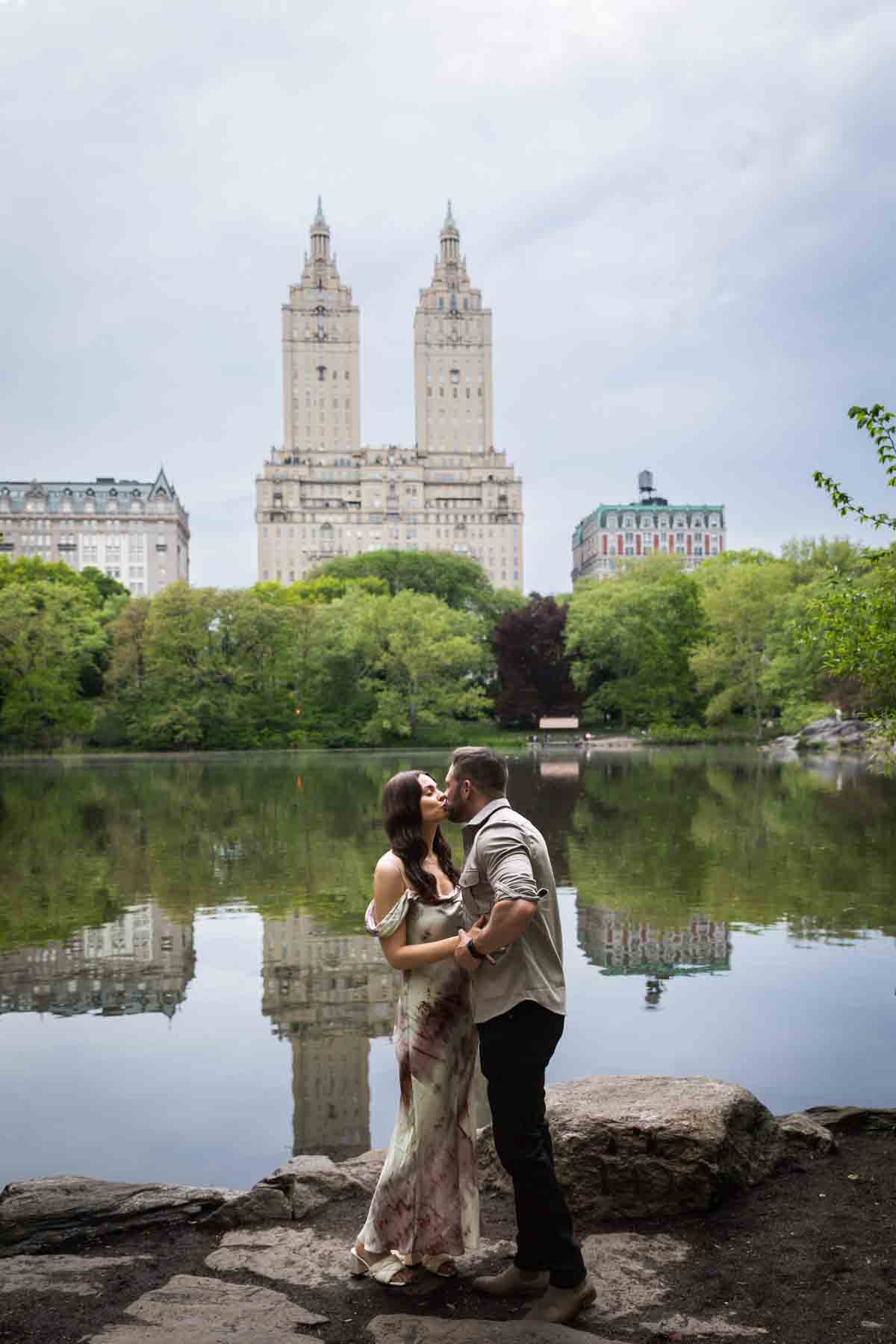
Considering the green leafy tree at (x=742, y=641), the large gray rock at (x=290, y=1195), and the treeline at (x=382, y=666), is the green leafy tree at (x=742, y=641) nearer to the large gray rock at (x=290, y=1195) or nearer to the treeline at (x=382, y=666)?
the treeline at (x=382, y=666)

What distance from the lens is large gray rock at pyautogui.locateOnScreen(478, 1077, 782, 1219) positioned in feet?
15.3

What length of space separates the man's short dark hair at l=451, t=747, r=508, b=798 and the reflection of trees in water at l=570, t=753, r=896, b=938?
8125mm

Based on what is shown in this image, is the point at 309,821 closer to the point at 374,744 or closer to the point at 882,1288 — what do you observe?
the point at 882,1288

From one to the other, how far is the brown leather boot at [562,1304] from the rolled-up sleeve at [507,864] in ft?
4.50

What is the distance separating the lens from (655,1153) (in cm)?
471

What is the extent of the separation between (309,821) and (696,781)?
14625mm

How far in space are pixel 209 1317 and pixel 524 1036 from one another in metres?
1.43

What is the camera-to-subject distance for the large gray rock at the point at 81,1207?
15.5 ft

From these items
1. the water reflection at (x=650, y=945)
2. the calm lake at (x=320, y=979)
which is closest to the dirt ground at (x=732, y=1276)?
the calm lake at (x=320, y=979)

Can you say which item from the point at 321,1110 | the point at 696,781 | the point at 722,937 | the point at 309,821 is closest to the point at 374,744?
the point at 696,781

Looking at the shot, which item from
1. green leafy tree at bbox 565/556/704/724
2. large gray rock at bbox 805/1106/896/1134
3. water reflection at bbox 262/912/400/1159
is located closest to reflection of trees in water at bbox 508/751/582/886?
water reflection at bbox 262/912/400/1159

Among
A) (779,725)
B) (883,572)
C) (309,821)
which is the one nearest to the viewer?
(883,572)

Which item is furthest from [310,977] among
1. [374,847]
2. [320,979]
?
[374,847]

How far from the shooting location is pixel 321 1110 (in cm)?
688
